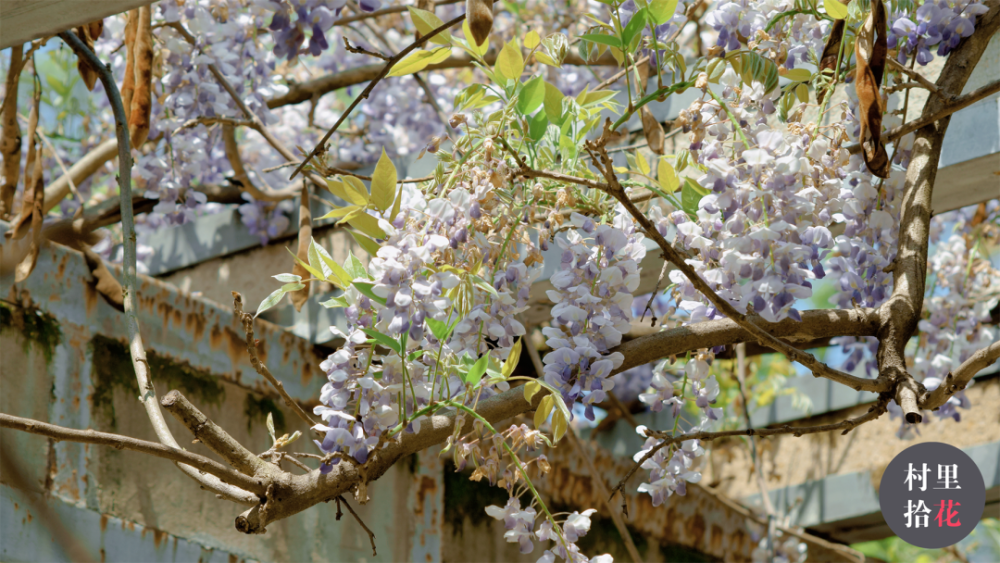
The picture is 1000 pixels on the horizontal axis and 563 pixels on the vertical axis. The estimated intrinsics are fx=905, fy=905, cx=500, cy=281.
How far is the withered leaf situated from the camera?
989mm

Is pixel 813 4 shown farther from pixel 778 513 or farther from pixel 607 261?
pixel 778 513

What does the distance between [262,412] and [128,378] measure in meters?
0.32

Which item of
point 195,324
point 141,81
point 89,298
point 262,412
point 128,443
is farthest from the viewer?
point 262,412

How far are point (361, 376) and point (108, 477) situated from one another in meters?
0.74

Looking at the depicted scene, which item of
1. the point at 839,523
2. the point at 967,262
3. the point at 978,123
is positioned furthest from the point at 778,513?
the point at 978,123

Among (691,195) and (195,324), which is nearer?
(691,195)

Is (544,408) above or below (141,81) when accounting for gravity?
below

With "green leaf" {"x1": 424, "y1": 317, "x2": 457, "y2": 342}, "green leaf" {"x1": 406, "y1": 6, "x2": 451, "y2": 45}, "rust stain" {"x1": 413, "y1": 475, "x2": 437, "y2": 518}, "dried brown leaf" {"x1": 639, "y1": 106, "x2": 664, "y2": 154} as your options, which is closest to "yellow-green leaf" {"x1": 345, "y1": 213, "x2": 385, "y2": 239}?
"green leaf" {"x1": 424, "y1": 317, "x2": 457, "y2": 342}

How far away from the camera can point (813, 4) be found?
1240mm

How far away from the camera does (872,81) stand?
0.99m

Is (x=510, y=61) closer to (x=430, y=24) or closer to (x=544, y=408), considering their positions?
(x=430, y=24)

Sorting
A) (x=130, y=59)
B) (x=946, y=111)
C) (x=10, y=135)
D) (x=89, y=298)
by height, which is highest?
(x=130, y=59)

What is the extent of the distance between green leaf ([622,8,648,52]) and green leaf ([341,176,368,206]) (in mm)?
347

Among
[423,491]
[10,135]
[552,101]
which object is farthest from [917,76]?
[10,135]
